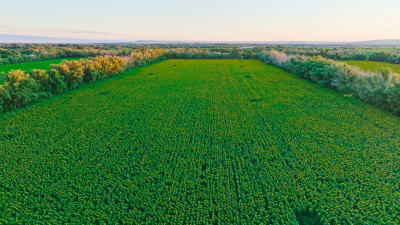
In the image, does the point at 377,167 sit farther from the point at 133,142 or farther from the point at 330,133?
the point at 133,142

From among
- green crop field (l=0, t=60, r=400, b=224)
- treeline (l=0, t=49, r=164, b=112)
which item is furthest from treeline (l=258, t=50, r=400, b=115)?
treeline (l=0, t=49, r=164, b=112)

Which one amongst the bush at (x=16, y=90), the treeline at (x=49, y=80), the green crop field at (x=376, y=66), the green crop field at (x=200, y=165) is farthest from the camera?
the green crop field at (x=376, y=66)

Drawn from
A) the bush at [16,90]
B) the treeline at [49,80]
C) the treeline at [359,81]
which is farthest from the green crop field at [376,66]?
the bush at [16,90]

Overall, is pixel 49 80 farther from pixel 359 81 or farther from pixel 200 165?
pixel 359 81

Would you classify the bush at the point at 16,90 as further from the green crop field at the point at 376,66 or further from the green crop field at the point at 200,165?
the green crop field at the point at 376,66

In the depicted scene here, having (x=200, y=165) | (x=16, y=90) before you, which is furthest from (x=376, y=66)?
(x=16, y=90)

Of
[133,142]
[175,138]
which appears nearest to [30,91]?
[133,142]
